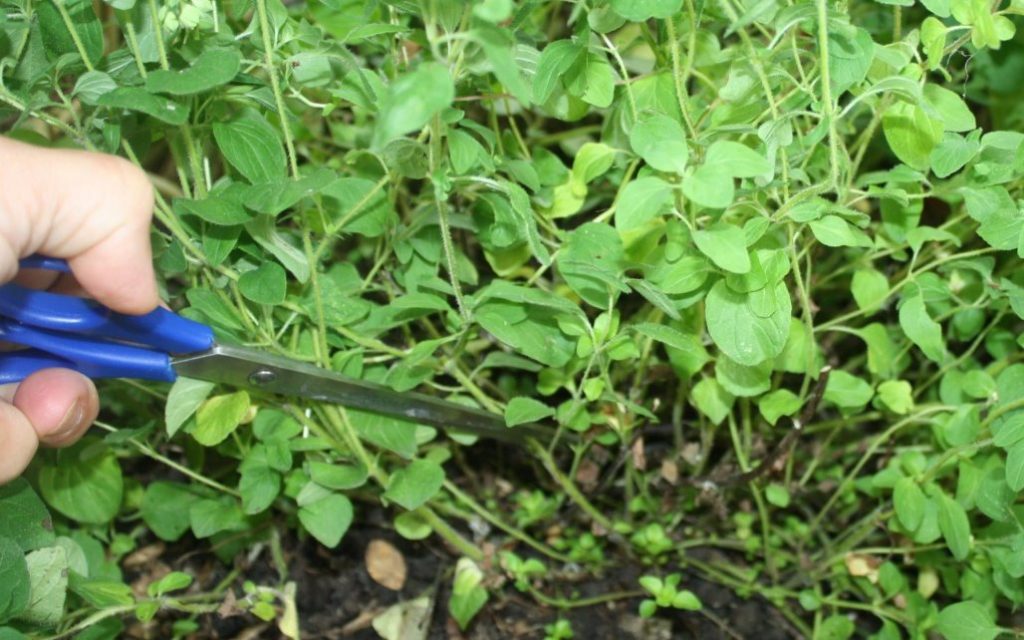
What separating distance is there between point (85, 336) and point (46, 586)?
18 centimetres

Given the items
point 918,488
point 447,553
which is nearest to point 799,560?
point 918,488

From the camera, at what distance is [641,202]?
0.59 meters

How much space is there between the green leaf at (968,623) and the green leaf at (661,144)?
45 centimetres

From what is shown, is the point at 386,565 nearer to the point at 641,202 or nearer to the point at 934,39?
the point at 641,202

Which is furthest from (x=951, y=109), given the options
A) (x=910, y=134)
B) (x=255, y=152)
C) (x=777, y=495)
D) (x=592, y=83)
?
(x=255, y=152)

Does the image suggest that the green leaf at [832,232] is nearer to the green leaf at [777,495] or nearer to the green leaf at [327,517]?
the green leaf at [777,495]

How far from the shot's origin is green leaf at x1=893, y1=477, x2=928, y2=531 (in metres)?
0.82

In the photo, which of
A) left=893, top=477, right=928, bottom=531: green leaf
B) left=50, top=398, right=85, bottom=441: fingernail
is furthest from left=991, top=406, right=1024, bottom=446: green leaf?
left=50, top=398, right=85, bottom=441: fingernail

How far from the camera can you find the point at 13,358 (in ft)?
2.48

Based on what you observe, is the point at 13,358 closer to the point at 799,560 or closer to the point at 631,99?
the point at 631,99

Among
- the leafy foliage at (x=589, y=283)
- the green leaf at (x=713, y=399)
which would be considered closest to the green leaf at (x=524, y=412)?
the leafy foliage at (x=589, y=283)

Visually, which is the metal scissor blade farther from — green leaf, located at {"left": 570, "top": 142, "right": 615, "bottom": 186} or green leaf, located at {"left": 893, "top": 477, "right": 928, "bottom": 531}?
green leaf, located at {"left": 893, "top": 477, "right": 928, "bottom": 531}

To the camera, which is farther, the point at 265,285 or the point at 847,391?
the point at 847,391

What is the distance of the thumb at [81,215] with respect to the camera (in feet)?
1.92
